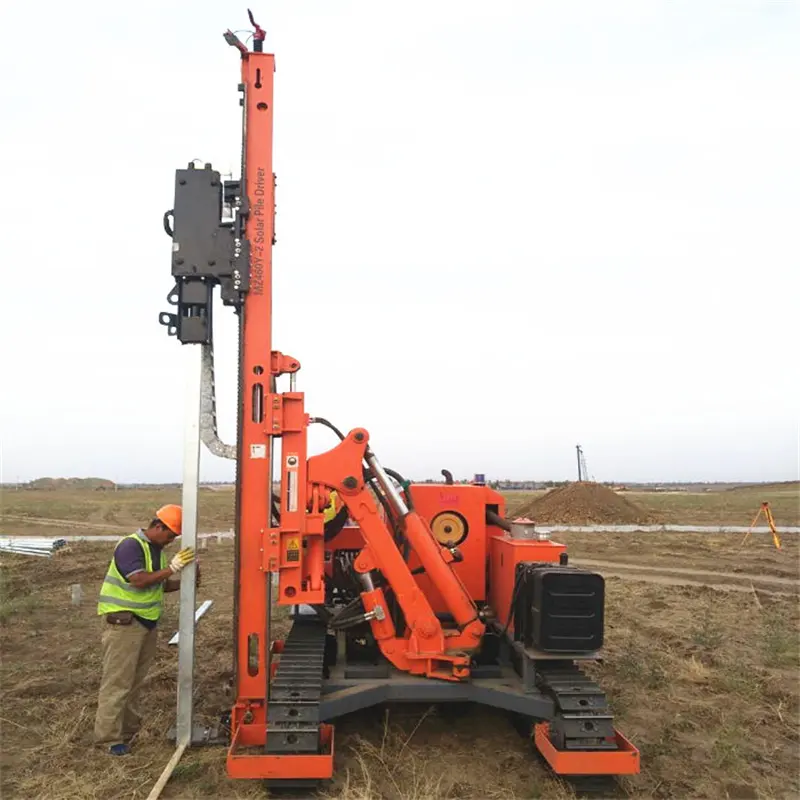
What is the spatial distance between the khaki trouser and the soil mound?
25.9 meters

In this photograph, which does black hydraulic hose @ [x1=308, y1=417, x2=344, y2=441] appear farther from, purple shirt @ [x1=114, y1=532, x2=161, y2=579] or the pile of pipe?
the pile of pipe

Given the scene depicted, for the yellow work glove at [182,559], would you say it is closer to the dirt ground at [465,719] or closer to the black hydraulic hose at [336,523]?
the black hydraulic hose at [336,523]

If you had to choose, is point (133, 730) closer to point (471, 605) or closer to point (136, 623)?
point (136, 623)

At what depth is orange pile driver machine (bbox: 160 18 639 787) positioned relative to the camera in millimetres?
5305

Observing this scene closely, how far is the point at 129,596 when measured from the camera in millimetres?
5809

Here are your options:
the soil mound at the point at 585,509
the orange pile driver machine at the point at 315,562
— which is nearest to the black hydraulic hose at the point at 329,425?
the orange pile driver machine at the point at 315,562

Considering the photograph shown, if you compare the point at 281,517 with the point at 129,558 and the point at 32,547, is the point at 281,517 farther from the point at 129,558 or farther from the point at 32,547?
the point at 32,547

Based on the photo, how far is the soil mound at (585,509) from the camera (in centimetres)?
3075

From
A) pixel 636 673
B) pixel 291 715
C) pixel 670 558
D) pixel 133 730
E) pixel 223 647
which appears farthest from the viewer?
pixel 670 558

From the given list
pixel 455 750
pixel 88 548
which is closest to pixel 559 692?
pixel 455 750

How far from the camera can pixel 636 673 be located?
312 inches

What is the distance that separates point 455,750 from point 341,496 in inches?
89.7

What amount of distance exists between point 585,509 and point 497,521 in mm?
26025

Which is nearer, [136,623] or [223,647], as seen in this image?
[136,623]
